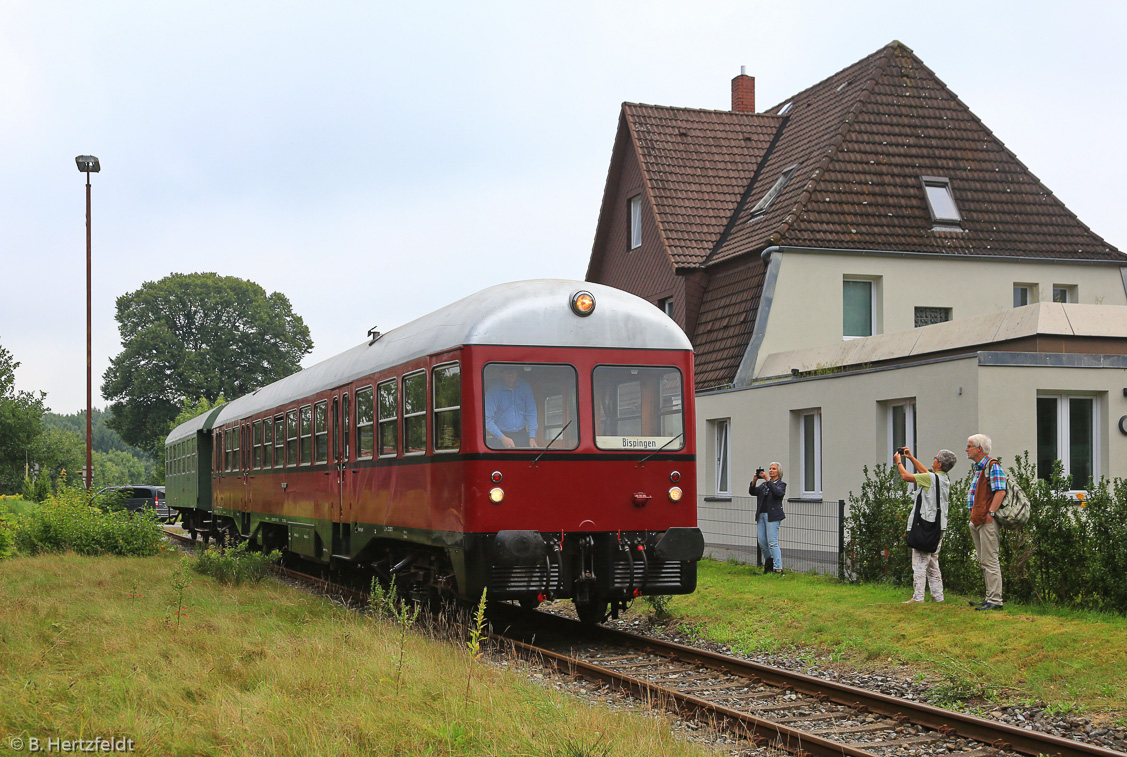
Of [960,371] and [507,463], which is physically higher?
[960,371]

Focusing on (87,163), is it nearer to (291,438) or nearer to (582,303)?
(291,438)

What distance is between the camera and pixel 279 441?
18.3 m

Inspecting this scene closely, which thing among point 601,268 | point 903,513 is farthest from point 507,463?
point 601,268

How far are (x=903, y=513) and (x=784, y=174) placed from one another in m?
13.5

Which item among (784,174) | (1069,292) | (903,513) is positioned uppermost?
(784,174)

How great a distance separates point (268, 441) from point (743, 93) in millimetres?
Result: 19874

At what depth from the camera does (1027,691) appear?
851 centimetres

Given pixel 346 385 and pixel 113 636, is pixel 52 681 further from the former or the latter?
pixel 346 385

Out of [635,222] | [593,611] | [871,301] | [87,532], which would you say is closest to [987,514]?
[593,611]

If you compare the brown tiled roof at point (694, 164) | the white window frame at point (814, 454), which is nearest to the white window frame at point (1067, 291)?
the brown tiled roof at point (694, 164)

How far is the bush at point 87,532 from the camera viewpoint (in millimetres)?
21266

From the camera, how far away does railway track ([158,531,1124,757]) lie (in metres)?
6.86

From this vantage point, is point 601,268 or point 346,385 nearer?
point 346,385

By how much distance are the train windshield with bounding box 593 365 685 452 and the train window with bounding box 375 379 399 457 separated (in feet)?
7.97
